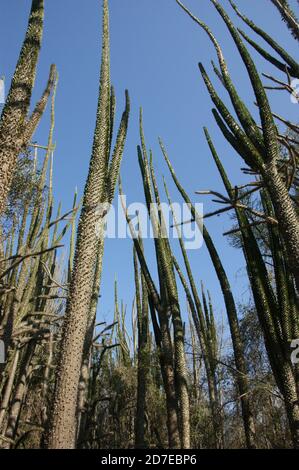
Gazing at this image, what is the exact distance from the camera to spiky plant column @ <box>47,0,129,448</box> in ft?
10.9

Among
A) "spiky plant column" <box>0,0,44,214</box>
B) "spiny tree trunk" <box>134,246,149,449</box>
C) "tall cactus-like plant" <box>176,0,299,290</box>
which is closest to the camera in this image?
"spiky plant column" <box>0,0,44,214</box>

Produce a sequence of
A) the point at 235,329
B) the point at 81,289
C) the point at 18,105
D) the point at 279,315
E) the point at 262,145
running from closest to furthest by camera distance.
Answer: the point at 81,289
the point at 18,105
the point at 262,145
the point at 279,315
the point at 235,329

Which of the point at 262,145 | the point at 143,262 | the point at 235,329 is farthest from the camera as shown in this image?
the point at 143,262

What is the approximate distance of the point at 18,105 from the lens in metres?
4.14

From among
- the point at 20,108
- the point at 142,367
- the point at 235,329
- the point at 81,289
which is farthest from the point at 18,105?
the point at 142,367

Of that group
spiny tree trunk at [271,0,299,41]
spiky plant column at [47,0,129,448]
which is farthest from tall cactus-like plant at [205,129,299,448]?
spiny tree trunk at [271,0,299,41]

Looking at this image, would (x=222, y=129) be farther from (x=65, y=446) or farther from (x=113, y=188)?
(x=65, y=446)

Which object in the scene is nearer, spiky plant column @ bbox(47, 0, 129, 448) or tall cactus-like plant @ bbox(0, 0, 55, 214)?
spiky plant column @ bbox(47, 0, 129, 448)

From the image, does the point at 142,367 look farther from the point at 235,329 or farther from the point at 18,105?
the point at 18,105

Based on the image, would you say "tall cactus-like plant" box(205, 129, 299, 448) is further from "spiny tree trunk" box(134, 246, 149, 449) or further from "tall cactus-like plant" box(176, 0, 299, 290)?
"spiny tree trunk" box(134, 246, 149, 449)

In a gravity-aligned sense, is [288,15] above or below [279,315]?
above

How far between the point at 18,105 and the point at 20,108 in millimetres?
34
